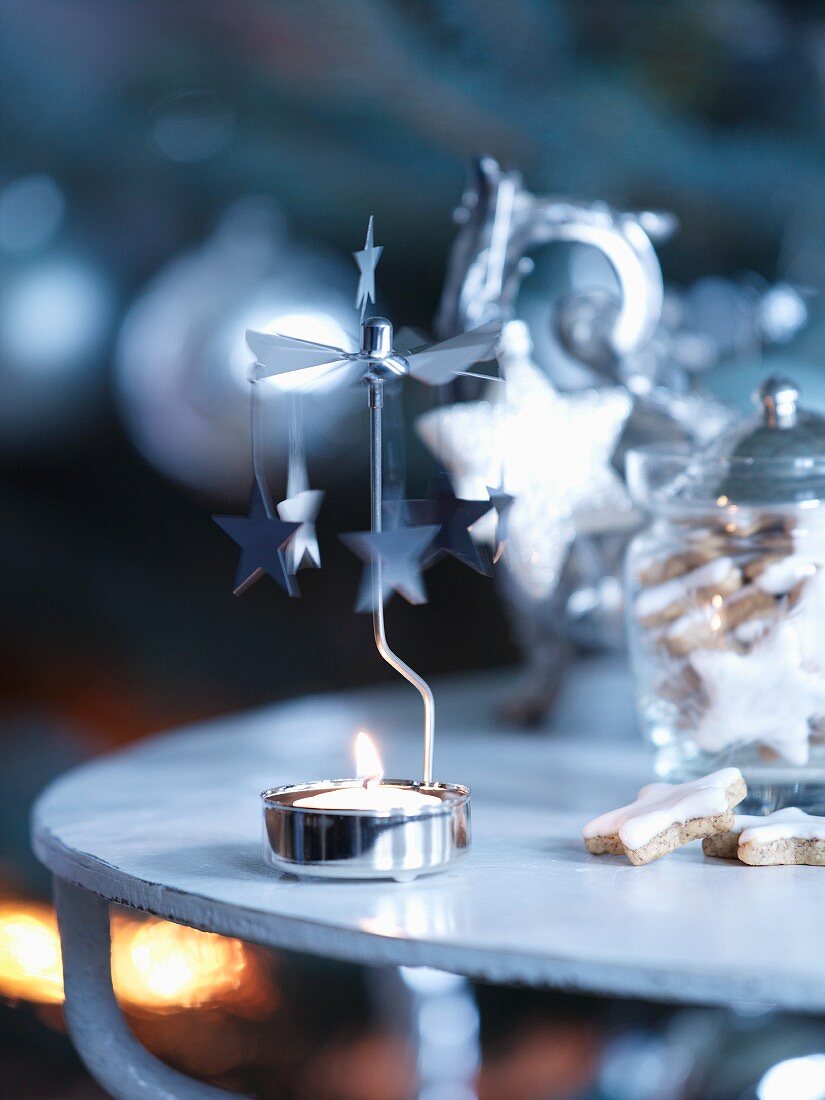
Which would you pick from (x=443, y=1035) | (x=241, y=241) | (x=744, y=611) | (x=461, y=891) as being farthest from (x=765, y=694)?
(x=241, y=241)

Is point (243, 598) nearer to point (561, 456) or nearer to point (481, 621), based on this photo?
point (481, 621)

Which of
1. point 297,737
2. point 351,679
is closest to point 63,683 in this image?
point 351,679

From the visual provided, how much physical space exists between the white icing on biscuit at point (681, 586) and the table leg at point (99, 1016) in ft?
1.07

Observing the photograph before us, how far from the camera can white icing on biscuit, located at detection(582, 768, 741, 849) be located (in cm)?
53

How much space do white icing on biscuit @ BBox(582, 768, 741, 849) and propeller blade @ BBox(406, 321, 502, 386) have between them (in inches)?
8.5

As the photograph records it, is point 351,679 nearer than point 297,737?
No

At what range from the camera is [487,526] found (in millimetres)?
902

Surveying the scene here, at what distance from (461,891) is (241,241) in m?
1.80

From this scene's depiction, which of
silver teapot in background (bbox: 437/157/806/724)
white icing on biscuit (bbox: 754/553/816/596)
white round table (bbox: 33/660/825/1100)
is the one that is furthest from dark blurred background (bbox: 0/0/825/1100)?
white icing on biscuit (bbox: 754/553/816/596)

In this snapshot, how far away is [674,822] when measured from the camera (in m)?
0.54

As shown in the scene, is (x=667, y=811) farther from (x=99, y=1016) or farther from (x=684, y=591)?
(x=99, y=1016)

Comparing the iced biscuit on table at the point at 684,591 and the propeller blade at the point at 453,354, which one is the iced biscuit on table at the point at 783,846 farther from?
the propeller blade at the point at 453,354

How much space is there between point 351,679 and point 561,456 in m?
1.58

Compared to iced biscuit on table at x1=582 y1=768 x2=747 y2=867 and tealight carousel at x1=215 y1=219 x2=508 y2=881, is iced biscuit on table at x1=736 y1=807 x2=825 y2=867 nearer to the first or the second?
iced biscuit on table at x1=582 y1=768 x2=747 y2=867
